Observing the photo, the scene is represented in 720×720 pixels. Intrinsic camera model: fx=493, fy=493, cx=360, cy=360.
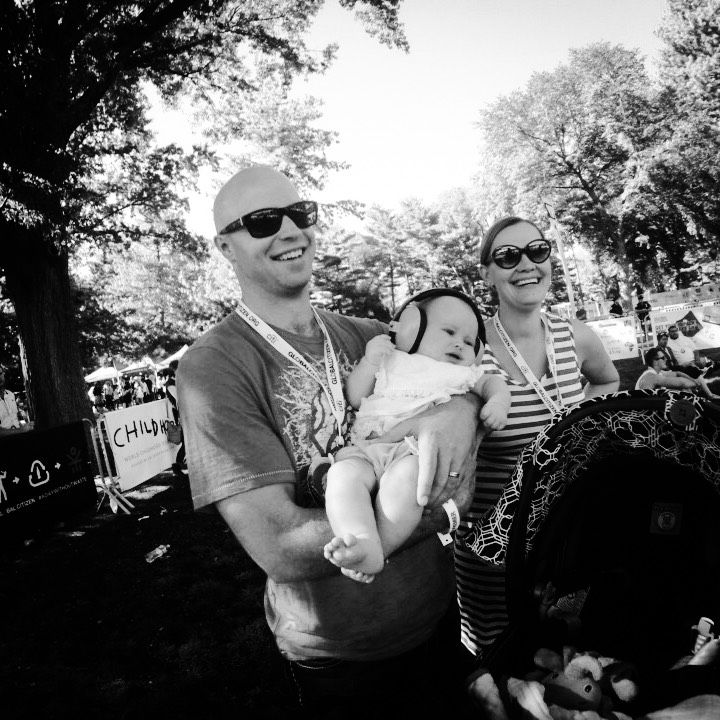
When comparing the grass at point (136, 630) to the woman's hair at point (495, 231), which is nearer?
the woman's hair at point (495, 231)

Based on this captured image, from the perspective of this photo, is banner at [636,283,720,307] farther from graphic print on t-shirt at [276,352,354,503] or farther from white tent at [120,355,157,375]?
white tent at [120,355,157,375]

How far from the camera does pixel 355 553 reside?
1.41 m

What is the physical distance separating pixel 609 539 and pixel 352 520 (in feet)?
3.57

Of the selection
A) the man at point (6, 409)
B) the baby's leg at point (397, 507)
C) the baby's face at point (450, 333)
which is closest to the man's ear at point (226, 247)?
the baby's face at point (450, 333)

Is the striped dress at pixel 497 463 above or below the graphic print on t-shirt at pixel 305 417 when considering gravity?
below

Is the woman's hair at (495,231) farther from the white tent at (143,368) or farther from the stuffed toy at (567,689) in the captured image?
the white tent at (143,368)

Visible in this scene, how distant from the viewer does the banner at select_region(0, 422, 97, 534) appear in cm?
646

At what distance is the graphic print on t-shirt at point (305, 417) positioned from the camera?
6.01ft

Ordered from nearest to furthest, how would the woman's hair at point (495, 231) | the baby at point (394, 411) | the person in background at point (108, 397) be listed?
the baby at point (394, 411) < the woman's hair at point (495, 231) < the person in background at point (108, 397)

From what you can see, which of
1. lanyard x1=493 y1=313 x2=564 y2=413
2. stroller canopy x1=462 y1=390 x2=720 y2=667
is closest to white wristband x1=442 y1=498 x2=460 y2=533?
stroller canopy x1=462 y1=390 x2=720 y2=667

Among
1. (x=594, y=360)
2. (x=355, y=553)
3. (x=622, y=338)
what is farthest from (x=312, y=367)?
(x=622, y=338)

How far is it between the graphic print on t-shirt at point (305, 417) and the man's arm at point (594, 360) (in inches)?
66.9

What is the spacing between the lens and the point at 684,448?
1.59m

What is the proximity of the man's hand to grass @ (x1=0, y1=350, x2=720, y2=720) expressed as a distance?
8.77 ft
